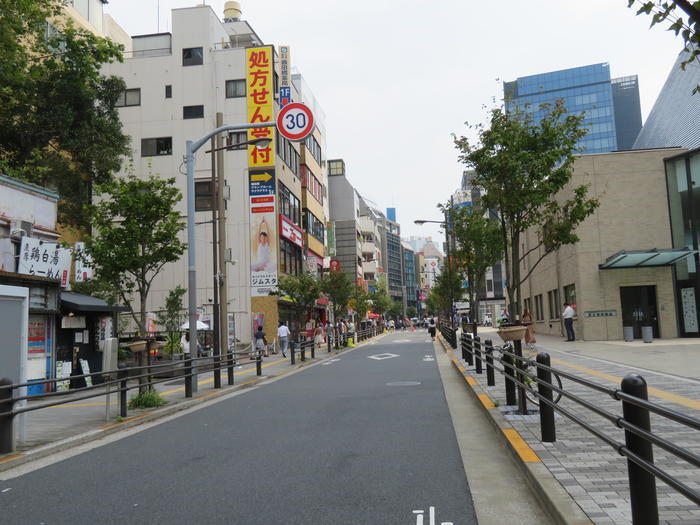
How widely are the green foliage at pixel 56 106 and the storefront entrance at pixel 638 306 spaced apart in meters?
24.5

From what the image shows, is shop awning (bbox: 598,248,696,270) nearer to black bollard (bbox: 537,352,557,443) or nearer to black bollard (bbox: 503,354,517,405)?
black bollard (bbox: 503,354,517,405)

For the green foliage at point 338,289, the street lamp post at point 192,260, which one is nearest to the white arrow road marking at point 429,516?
the street lamp post at point 192,260

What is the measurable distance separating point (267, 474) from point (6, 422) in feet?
12.3

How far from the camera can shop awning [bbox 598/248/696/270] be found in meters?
27.1

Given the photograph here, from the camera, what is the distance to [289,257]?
44812mm

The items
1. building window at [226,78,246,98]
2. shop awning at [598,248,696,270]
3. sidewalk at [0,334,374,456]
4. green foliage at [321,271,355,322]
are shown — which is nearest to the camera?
sidewalk at [0,334,374,456]

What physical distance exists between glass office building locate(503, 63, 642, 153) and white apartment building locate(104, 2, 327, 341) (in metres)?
110

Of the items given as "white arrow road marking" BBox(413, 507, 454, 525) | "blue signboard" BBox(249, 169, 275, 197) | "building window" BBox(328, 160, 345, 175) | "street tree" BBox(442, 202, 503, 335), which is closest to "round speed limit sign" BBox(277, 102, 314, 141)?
"white arrow road marking" BBox(413, 507, 454, 525)

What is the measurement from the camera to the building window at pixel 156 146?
136ft

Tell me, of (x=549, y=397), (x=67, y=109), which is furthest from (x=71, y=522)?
(x=67, y=109)

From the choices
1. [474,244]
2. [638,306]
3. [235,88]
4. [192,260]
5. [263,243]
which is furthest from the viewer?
[235,88]

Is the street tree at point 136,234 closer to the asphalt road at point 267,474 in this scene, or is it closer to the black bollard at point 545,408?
the asphalt road at point 267,474

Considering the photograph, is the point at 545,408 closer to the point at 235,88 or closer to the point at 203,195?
the point at 203,195

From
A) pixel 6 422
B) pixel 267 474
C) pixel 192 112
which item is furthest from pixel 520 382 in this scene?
pixel 192 112
